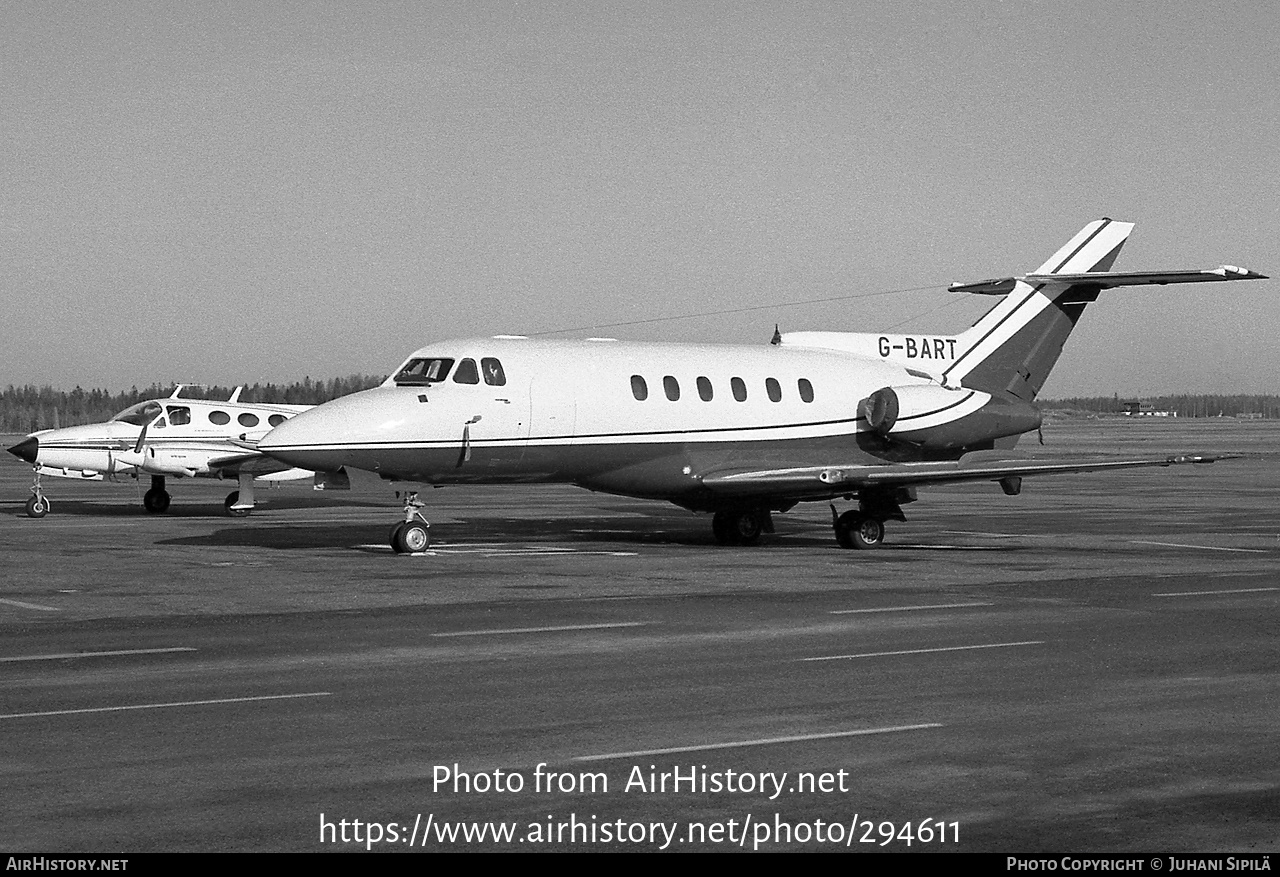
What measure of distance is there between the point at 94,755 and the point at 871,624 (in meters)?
8.38

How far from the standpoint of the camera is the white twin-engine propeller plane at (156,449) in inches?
1325

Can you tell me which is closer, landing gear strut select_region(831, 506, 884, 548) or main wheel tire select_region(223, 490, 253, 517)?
landing gear strut select_region(831, 506, 884, 548)

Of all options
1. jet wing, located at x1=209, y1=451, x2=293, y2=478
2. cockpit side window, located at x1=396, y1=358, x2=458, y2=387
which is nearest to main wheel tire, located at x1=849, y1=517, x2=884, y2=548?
cockpit side window, located at x1=396, y1=358, x2=458, y2=387

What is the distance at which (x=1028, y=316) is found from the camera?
2955 cm

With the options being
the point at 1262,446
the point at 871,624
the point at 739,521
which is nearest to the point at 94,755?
the point at 871,624

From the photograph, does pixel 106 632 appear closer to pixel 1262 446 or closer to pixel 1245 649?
pixel 1245 649

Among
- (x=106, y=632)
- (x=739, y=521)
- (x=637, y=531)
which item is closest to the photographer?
(x=106, y=632)

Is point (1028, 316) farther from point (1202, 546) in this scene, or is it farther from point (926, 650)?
point (926, 650)

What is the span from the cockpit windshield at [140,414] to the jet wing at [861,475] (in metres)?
14.3

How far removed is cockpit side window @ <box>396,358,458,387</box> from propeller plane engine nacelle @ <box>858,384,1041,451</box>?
805 cm

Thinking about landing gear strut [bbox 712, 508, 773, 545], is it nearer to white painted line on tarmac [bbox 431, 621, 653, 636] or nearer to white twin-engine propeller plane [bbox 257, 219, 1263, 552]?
white twin-engine propeller plane [bbox 257, 219, 1263, 552]

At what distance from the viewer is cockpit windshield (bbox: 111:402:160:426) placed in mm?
34219

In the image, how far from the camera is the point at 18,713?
1059 centimetres

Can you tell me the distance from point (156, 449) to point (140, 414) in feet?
3.44
